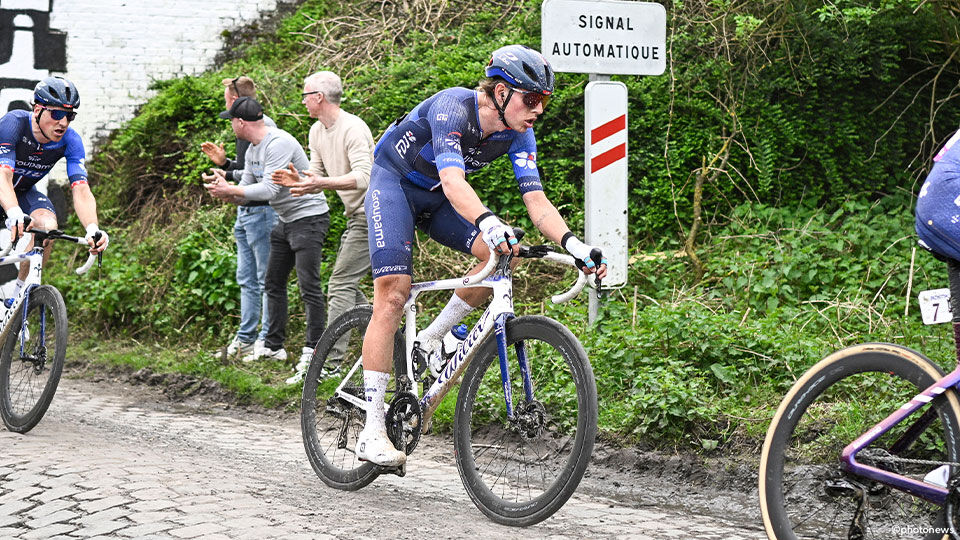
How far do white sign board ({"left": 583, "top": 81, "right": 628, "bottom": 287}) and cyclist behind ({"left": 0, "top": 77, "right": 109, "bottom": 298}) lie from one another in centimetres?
349

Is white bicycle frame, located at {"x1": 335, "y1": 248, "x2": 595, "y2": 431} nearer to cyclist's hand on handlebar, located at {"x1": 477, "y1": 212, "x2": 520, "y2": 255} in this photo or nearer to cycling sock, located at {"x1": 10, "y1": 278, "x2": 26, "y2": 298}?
cyclist's hand on handlebar, located at {"x1": 477, "y1": 212, "x2": 520, "y2": 255}

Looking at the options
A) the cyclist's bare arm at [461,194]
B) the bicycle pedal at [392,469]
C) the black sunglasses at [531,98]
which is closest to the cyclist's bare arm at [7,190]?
the bicycle pedal at [392,469]

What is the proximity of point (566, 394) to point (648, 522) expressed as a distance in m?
0.77

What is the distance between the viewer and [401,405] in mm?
5609

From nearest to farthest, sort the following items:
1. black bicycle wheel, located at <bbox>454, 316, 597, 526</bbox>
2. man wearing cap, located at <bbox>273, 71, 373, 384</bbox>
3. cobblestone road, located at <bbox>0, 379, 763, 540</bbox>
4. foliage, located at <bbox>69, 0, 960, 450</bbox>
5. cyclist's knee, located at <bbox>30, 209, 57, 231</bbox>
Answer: black bicycle wheel, located at <bbox>454, 316, 597, 526</bbox> → cobblestone road, located at <bbox>0, 379, 763, 540</bbox> → foliage, located at <bbox>69, 0, 960, 450</bbox> → cyclist's knee, located at <bbox>30, 209, 57, 231</bbox> → man wearing cap, located at <bbox>273, 71, 373, 384</bbox>

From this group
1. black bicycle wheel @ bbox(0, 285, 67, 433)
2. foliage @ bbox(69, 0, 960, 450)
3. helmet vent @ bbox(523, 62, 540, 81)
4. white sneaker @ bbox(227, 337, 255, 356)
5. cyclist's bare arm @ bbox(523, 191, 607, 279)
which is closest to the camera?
helmet vent @ bbox(523, 62, 540, 81)

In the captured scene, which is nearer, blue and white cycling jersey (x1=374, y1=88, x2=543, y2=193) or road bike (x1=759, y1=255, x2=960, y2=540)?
road bike (x1=759, y1=255, x2=960, y2=540)

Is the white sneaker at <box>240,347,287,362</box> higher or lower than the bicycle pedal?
higher

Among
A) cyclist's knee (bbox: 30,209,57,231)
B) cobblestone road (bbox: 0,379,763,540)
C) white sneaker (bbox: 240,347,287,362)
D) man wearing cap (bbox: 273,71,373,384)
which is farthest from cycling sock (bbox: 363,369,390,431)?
white sneaker (bbox: 240,347,287,362)

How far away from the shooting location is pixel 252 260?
1002 cm

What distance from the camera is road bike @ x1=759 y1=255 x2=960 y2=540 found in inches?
151

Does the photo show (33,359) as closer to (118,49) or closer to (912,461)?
(912,461)

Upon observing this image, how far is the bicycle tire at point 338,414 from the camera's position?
586cm

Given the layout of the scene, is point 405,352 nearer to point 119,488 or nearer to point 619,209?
point 119,488
